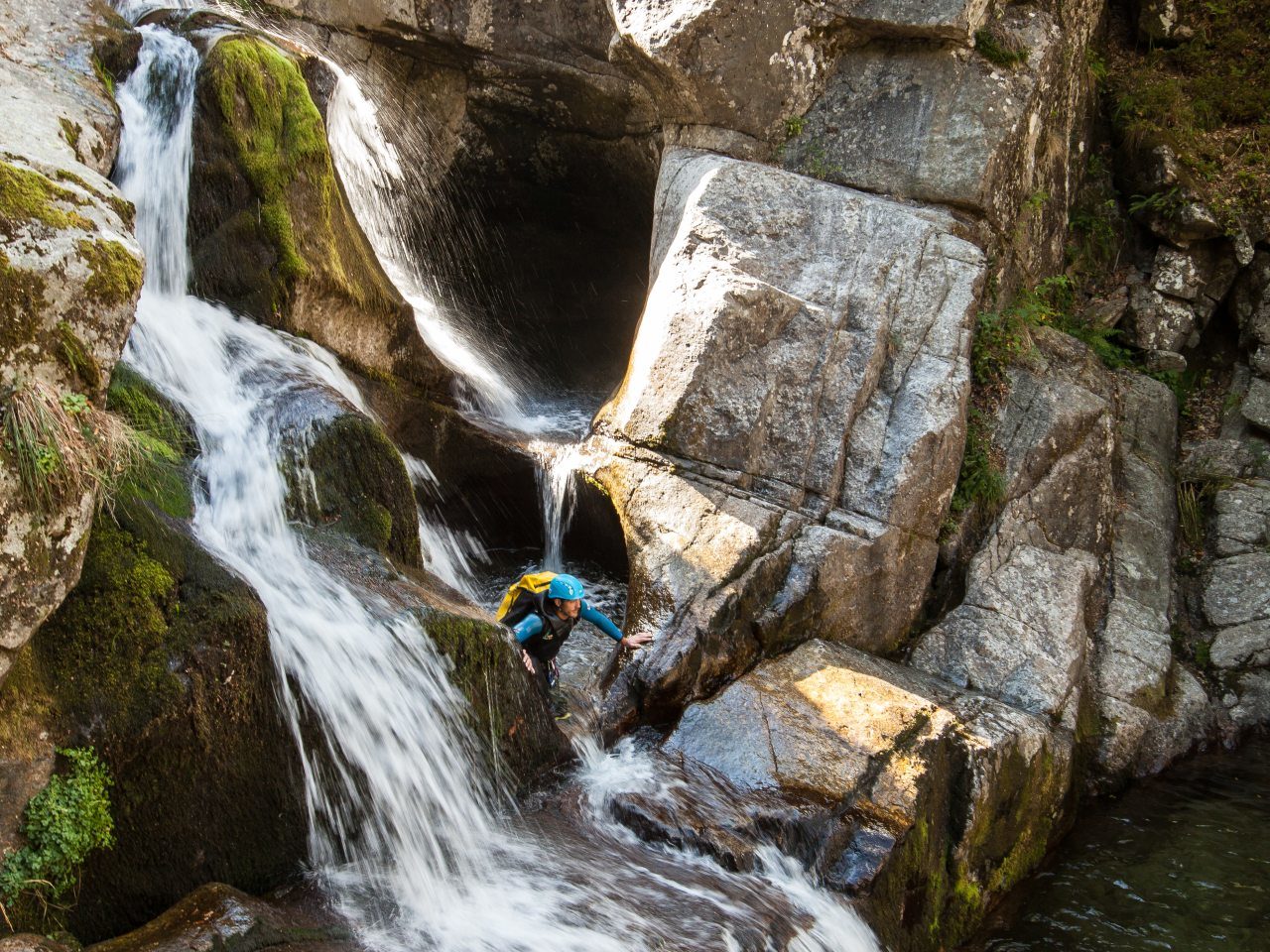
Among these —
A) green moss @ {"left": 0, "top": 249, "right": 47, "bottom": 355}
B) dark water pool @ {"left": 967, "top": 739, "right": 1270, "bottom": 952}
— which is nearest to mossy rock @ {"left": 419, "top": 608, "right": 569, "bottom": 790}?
green moss @ {"left": 0, "top": 249, "right": 47, "bottom": 355}

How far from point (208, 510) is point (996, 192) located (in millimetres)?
7848

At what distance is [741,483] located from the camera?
8.10 metres

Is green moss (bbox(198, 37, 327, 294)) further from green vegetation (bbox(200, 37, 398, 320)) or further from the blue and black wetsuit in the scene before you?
the blue and black wetsuit

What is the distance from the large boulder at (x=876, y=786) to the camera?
5668 millimetres

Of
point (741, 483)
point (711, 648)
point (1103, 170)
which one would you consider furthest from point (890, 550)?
point (1103, 170)

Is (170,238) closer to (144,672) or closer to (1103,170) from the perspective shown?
(144,672)

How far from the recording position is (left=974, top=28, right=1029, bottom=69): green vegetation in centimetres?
1004

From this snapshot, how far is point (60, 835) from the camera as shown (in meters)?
4.08

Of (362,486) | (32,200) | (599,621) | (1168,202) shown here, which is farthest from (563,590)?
(1168,202)

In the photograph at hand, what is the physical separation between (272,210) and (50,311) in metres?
3.72

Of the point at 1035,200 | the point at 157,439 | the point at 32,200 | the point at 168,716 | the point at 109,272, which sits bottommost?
the point at 168,716

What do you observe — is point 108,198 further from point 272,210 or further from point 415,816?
point 415,816

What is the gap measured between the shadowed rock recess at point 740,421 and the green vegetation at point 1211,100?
0.41ft

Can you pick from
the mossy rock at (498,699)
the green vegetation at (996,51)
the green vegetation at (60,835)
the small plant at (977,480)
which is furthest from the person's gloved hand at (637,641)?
the green vegetation at (996,51)
